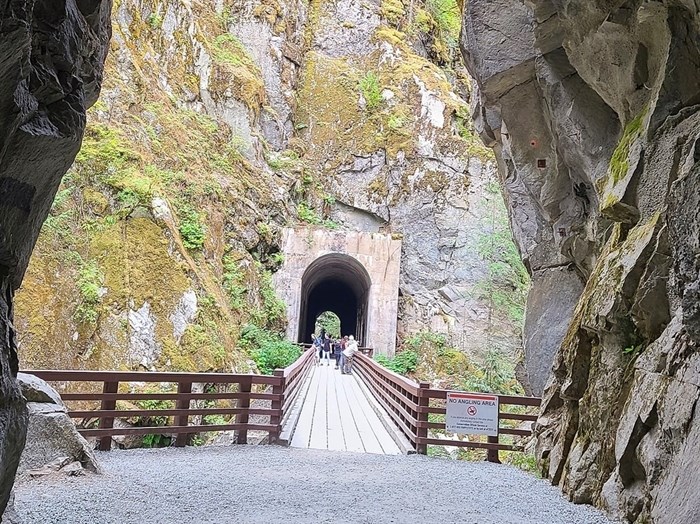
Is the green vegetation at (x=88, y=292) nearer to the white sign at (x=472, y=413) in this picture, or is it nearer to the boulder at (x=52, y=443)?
the boulder at (x=52, y=443)

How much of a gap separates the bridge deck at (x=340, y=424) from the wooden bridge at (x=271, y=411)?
2 cm

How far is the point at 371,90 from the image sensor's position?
2792cm

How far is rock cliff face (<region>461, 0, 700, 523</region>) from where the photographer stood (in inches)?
161

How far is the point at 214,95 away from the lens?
2231 centimetres

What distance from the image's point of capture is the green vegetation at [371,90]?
2733cm

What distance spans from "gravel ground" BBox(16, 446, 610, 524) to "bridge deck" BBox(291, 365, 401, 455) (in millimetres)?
984

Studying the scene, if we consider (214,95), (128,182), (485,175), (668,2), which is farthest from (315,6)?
(668,2)

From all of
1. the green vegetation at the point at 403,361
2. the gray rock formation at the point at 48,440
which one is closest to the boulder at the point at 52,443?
the gray rock formation at the point at 48,440

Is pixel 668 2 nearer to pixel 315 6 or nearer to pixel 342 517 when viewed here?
pixel 342 517

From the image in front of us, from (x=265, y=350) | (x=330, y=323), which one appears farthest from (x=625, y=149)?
(x=330, y=323)

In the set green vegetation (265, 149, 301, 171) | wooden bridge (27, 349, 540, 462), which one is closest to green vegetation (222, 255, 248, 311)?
wooden bridge (27, 349, 540, 462)

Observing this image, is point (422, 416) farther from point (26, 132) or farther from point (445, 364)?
point (445, 364)

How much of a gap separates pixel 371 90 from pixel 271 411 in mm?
23169

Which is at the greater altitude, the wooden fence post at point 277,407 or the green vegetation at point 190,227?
the green vegetation at point 190,227
